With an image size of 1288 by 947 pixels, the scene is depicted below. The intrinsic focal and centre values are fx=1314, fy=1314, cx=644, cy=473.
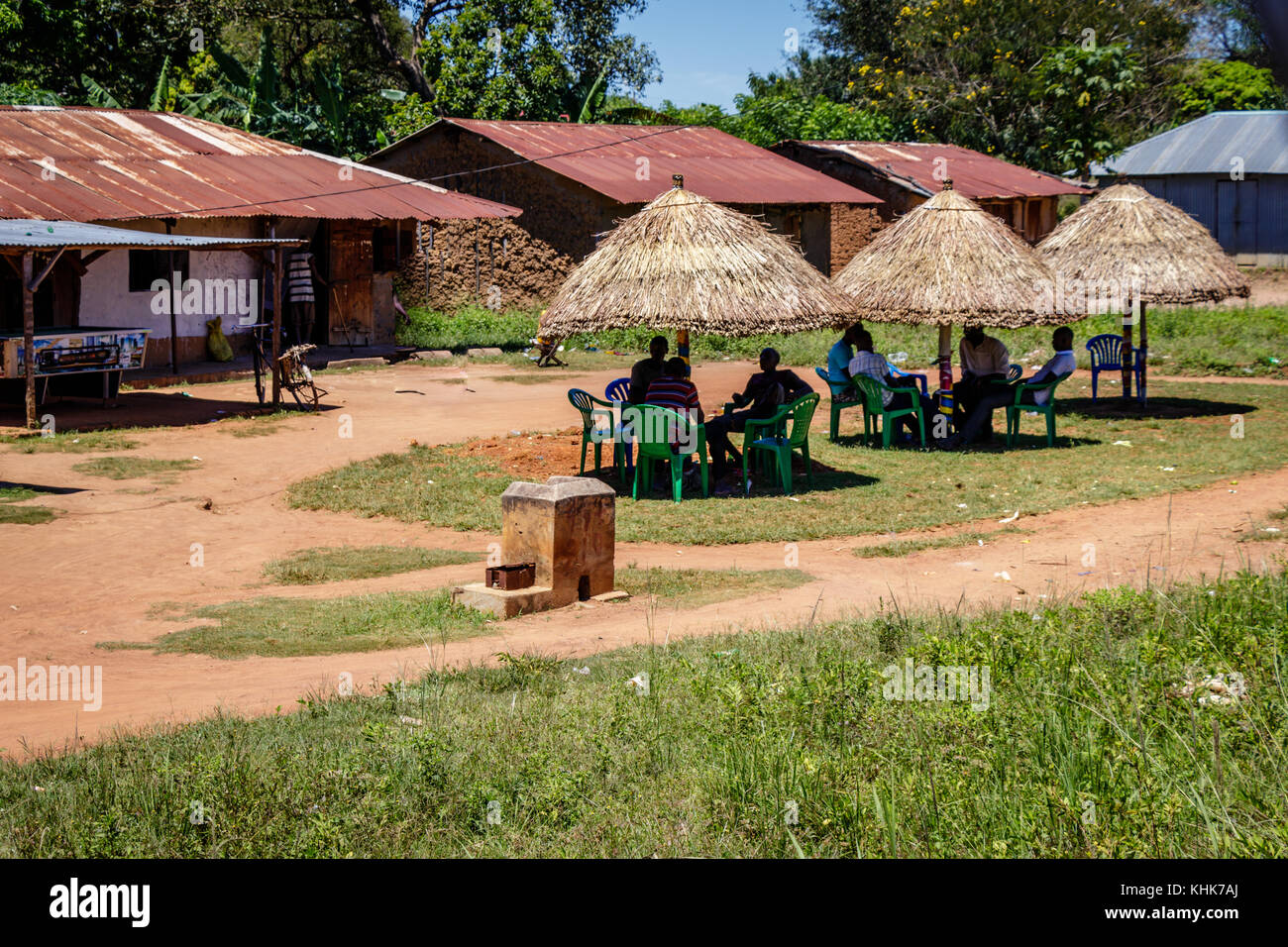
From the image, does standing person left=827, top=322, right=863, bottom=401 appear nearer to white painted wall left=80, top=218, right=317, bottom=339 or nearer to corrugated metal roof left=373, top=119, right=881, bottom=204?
white painted wall left=80, top=218, right=317, bottom=339

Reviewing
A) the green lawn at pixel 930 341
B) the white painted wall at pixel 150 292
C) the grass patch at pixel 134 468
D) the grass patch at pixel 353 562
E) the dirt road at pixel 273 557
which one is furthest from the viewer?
the green lawn at pixel 930 341

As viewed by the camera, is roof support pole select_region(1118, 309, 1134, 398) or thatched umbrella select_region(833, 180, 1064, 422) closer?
thatched umbrella select_region(833, 180, 1064, 422)

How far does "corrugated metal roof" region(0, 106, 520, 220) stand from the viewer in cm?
1972

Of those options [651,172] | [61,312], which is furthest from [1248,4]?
[651,172]

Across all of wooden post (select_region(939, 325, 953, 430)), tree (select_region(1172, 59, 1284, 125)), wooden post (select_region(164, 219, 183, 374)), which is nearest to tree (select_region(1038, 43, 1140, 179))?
tree (select_region(1172, 59, 1284, 125))

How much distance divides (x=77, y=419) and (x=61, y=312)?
177 inches

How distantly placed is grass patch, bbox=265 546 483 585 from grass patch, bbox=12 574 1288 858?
3.54m

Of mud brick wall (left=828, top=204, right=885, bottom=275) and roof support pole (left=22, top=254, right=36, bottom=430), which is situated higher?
mud brick wall (left=828, top=204, right=885, bottom=275)

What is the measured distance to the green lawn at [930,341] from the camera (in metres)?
22.4

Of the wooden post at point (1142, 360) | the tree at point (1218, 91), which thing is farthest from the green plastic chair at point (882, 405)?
the tree at point (1218, 91)

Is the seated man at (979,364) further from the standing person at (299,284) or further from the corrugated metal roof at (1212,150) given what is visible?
the corrugated metal roof at (1212,150)

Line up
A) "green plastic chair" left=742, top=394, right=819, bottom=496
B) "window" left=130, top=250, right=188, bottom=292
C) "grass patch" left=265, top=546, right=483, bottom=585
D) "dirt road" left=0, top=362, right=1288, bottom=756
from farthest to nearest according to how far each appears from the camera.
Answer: "window" left=130, top=250, right=188, bottom=292, "green plastic chair" left=742, top=394, right=819, bottom=496, "grass patch" left=265, top=546, right=483, bottom=585, "dirt road" left=0, top=362, right=1288, bottom=756

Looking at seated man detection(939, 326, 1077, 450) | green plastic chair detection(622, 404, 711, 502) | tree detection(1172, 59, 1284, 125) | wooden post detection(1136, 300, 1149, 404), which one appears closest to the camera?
green plastic chair detection(622, 404, 711, 502)

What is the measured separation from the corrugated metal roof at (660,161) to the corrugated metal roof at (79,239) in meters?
10.0
